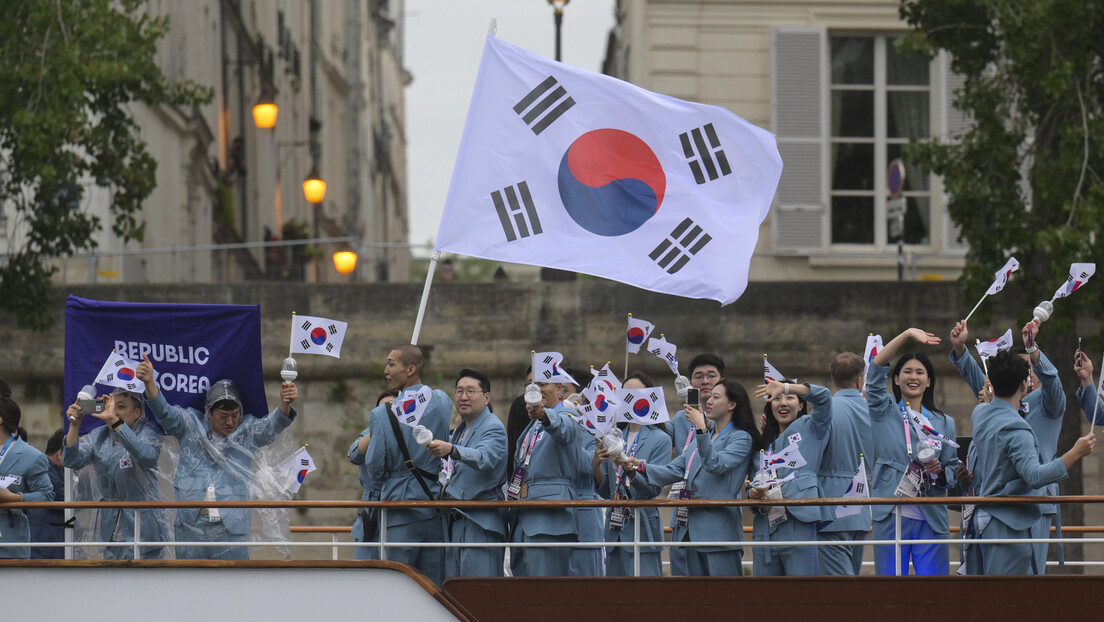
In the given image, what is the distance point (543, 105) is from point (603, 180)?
1.82ft

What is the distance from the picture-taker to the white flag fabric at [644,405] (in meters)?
8.92

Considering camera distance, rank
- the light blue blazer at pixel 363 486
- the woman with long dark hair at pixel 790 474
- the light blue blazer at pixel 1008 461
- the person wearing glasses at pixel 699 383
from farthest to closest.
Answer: the person wearing glasses at pixel 699 383
the light blue blazer at pixel 363 486
the woman with long dark hair at pixel 790 474
the light blue blazer at pixel 1008 461

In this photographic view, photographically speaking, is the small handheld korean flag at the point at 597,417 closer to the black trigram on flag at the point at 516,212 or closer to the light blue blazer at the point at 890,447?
the black trigram on flag at the point at 516,212

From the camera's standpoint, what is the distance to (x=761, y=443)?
9.14 m

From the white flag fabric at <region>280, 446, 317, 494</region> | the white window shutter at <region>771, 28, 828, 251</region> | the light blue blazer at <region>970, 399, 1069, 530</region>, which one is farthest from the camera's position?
the white window shutter at <region>771, 28, 828, 251</region>

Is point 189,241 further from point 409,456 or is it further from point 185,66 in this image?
point 409,456

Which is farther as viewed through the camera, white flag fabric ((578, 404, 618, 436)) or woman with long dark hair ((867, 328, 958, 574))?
woman with long dark hair ((867, 328, 958, 574))

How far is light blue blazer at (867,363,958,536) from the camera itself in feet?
31.4

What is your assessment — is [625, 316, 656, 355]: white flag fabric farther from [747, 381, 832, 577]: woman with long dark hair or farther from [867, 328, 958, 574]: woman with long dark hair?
[867, 328, 958, 574]: woman with long dark hair

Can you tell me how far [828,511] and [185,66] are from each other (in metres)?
15.9

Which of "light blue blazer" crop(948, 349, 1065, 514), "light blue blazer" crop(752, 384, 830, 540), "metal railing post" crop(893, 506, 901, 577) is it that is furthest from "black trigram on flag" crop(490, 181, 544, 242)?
"light blue blazer" crop(948, 349, 1065, 514)

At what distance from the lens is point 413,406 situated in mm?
8812

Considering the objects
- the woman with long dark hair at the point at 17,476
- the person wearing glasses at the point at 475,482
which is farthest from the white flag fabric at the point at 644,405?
the woman with long dark hair at the point at 17,476

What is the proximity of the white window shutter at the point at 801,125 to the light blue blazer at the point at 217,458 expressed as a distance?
1032 cm
